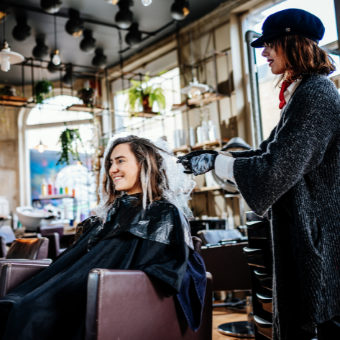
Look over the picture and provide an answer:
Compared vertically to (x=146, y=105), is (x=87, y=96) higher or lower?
higher

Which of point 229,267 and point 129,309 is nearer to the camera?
point 129,309

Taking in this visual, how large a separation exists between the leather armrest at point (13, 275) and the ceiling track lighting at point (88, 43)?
494cm

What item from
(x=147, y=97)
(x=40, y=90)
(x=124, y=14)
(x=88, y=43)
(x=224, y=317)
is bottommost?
(x=224, y=317)

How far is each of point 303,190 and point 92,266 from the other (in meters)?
1.00

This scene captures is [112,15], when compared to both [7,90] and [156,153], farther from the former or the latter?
[156,153]

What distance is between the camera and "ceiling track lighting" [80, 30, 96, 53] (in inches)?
244

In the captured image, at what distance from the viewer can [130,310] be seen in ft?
4.40

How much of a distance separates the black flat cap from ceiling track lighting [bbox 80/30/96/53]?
5.53 meters

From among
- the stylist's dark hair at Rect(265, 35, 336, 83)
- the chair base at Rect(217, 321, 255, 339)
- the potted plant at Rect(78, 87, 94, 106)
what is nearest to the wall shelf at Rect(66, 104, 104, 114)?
the potted plant at Rect(78, 87, 94, 106)

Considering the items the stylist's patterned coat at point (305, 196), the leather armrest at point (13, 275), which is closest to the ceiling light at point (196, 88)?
the leather armrest at point (13, 275)

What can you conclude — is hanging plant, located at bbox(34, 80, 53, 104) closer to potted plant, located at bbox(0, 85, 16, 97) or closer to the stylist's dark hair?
potted plant, located at bbox(0, 85, 16, 97)

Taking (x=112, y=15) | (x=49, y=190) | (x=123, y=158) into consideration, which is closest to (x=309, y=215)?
(x=123, y=158)

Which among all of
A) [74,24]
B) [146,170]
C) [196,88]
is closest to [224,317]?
[146,170]

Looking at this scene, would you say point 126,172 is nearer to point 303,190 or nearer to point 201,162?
point 201,162
